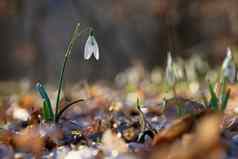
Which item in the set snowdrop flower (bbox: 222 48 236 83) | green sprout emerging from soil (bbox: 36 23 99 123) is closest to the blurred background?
snowdrop flower (bbox: 222 48 236 83)

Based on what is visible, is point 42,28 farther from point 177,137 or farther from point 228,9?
point 177,137

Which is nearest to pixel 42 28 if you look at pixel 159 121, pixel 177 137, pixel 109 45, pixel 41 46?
pixel 41 46

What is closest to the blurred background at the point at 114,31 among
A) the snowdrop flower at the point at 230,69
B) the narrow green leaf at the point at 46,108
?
the snowdrop flower at the point at 230,69

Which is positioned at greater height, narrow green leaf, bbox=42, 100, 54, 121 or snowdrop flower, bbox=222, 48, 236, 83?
snowdrop flower, bbox=222, 48, 236, 83

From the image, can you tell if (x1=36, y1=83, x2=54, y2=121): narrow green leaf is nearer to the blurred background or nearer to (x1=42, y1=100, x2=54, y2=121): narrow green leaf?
(x1=42, y1=100, x2=54, y2=121): narrow green leaf

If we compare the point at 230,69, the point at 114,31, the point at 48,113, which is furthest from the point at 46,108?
the point at 114,31

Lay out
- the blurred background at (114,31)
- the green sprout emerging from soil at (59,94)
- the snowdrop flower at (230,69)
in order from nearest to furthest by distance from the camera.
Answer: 1. the green sprout emerging from soil at (59,94)
2. the snowdrop flower at (230,69)
3. the blurred background at (114,31)

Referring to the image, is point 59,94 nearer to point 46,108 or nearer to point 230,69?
point 46,108

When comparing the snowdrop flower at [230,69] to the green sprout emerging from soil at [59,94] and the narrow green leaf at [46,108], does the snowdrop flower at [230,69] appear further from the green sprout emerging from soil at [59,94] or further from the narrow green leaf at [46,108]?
the narrow green leaf at [46,108]
